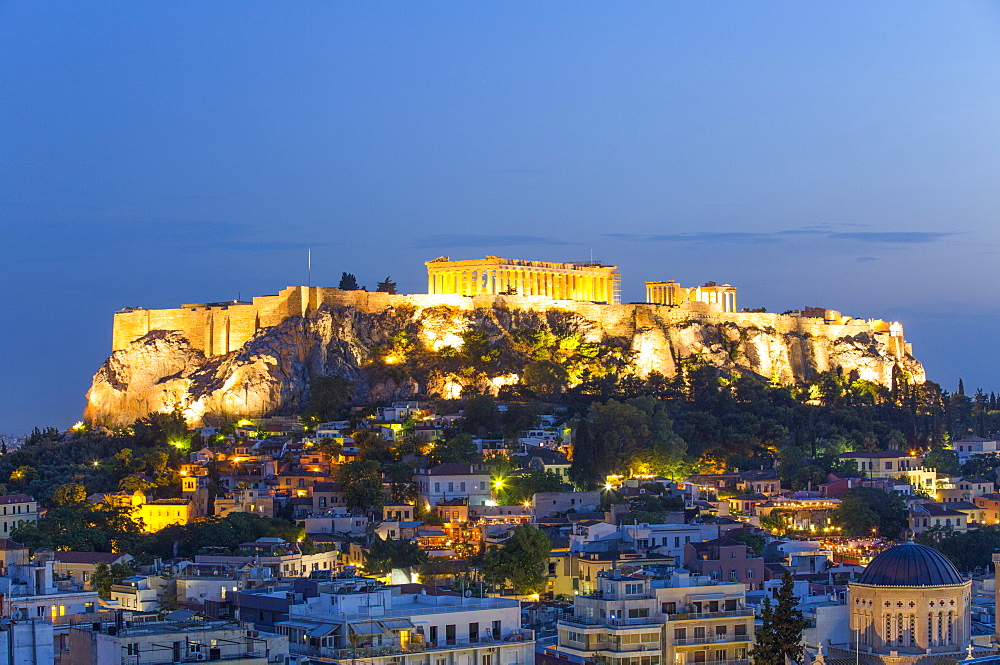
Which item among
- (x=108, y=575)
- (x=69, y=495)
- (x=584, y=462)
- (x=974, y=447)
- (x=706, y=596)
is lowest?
(x=108, y=575)

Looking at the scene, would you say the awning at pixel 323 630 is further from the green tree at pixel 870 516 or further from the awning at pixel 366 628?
the green tree at pixel 870 516

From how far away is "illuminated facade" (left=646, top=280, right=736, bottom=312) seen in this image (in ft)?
299

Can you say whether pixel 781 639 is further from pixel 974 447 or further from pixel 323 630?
pixel 974 447

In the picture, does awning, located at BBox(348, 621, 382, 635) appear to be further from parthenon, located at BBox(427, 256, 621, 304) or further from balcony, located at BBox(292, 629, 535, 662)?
parthenon, located at BBox(427, 256, 621, 304)

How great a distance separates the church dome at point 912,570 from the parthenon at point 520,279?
1967 inches

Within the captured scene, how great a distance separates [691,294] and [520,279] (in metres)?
11.9

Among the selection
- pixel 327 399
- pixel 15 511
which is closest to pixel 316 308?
pixel 327 399

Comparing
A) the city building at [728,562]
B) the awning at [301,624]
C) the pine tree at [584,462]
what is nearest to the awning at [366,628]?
the awning at [301,624]

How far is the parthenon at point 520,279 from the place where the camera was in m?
84.6

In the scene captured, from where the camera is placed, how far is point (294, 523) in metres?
57.2

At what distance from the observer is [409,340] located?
77062 mm

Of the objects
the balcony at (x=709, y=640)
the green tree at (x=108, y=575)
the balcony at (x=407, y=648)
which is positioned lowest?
the balcony at (x=709, y=640)

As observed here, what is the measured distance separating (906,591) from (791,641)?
322 cm

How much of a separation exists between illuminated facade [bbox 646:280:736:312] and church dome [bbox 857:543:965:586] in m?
55.1
